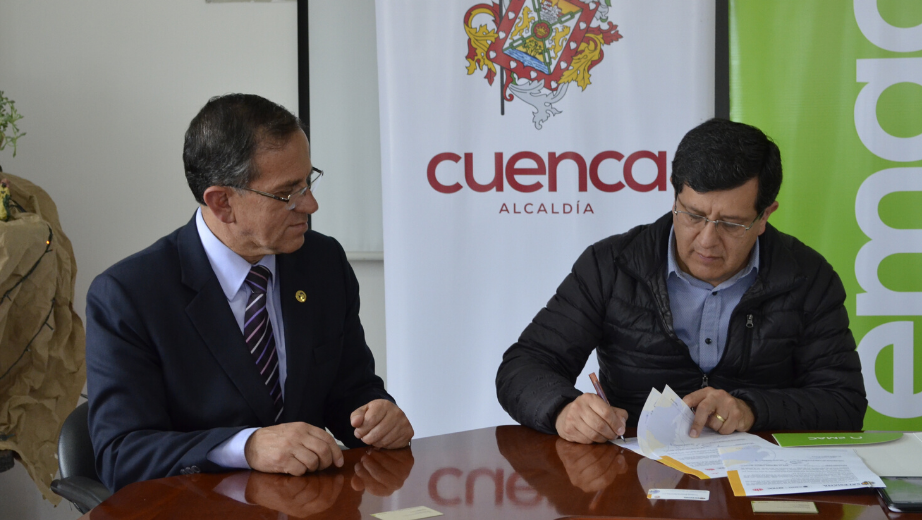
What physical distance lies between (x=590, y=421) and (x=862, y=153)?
7.23ft

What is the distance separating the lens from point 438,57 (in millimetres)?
3395

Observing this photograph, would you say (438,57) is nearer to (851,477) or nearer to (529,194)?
→ (529,194)

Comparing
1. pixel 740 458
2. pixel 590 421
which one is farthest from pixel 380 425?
pixel 740 458

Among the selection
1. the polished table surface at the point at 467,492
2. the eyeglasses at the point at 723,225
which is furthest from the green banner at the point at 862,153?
the polished table surface at the point at 467,492

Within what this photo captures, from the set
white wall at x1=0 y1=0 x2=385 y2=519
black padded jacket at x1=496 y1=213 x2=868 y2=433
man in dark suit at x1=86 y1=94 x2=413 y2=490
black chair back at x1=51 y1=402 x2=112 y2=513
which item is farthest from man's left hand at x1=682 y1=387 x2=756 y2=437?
white wall at x1=0 y1=0 x2=385 y2=519

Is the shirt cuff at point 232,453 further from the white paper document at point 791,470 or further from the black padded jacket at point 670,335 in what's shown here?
the white paper document at point 791,470

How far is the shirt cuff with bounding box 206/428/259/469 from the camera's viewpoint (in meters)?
1.59

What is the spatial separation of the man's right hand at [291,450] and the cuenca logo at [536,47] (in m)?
2.09

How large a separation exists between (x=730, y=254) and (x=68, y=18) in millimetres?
3142

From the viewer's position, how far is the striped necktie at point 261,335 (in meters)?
1.89

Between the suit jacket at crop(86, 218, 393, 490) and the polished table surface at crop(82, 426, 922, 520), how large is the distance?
0.48 ft

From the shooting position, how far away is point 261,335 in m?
1.91

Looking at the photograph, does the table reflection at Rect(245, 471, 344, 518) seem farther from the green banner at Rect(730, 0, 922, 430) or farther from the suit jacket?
the green banner at Rect(730, 0, 922, 430)

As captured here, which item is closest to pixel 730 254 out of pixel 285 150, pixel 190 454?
pixel 285 150
